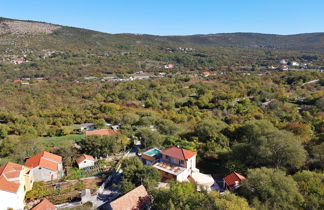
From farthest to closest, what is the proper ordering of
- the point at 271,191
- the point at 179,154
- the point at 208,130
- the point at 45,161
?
the point at 208,130 → the point at 45,161 → the point at 179,154 → the point at 271,191

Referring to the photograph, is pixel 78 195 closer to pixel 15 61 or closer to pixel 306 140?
pixel 306 140

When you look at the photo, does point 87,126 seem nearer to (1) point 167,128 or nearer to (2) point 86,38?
(1) point 167,128

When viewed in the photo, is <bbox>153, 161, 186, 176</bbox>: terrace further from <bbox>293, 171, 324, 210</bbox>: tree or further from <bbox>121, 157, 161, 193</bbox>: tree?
<bbox>293, 171, 324, 210</bbox>: tree

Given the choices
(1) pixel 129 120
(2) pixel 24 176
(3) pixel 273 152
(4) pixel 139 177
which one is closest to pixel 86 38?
(1) pixel 129 120

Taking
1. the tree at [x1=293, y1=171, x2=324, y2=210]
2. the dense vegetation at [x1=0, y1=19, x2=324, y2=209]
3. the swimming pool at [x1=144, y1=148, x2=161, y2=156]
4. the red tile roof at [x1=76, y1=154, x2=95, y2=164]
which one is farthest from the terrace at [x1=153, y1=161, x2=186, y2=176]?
the tree at [x1=293, y1=171, x2=324, y2=210]

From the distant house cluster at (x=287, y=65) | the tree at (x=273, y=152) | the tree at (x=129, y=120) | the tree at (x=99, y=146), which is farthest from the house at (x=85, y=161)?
the distant house cluster at (x=287, y=65)

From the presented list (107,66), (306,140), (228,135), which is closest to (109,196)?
(228,135)
